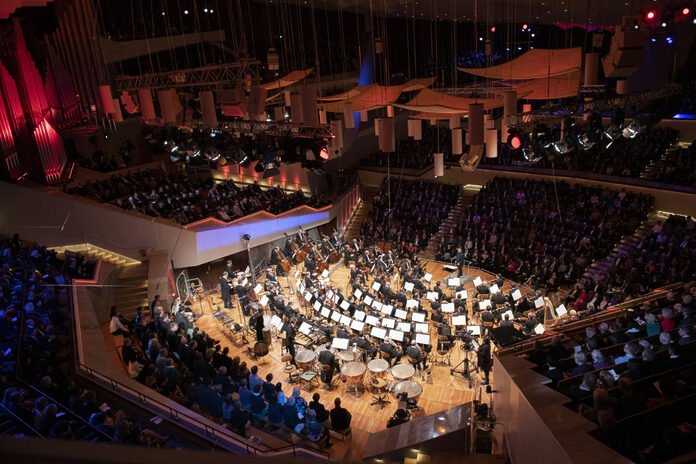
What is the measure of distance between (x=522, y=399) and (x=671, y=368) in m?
1.98

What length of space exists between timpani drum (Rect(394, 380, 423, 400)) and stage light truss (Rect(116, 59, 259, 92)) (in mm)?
7159

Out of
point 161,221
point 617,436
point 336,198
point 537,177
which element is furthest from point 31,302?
point 537,177

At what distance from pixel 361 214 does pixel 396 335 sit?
1184 cm

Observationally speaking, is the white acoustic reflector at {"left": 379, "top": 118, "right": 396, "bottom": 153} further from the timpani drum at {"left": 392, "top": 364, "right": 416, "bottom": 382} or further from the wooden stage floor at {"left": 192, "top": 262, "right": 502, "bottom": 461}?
the wooden stage floor at {"left": 192, "top": 262, "right": 502, "bottom": 461}

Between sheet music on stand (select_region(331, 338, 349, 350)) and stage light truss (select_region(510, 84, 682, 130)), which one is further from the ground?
stage light truss (select_region(510, 84, 682, 130))

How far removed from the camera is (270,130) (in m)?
13.0

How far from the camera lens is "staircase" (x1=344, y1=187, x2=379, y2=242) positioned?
20922 mm

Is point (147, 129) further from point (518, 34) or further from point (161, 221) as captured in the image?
point (518, 34)

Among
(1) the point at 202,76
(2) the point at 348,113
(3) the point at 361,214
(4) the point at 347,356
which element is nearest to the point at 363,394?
(4) the point at 347,356

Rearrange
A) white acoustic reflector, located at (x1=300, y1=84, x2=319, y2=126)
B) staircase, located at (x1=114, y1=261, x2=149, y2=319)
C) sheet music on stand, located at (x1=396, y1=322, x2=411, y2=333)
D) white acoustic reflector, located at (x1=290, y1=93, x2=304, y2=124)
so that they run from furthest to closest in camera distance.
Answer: staircase, located at (x1=114, y1=261, x2=149, y2=319)
sheet music on stand, located at (x1=396, y1=322, x2=411, y2=333)
white acoustic reflector, located at (x1=290, y1=93, x2=304, y2=124)
white acoustic reflector, located at (x1=300, y1=84, x2=319, y2=126)

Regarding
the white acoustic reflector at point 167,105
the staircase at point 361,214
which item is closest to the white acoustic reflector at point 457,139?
the white acoustic reflector at point 167,105

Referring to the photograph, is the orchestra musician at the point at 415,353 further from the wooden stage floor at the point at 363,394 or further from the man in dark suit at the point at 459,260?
the man in dark suit at the point at 459,260

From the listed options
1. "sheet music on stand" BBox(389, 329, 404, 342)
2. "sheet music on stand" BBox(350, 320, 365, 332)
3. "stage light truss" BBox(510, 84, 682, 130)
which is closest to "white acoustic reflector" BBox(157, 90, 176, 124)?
"sheet music on stand" BBox(350, 320, 365, 332)

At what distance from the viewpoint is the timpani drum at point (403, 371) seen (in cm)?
944
